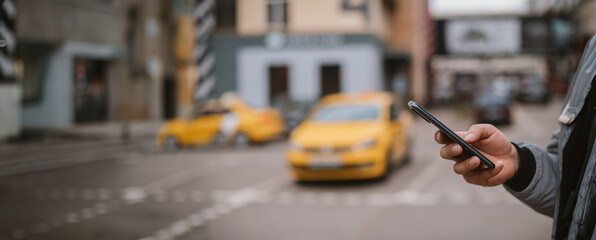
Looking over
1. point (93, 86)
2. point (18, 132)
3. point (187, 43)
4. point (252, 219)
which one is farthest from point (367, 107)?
point (187, 43)

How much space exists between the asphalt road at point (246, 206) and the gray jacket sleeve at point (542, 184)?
4329 millimetres

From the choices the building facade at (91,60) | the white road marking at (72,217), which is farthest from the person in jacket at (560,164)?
the building facade at (91,60)

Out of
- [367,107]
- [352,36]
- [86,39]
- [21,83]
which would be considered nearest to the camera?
[367,107]

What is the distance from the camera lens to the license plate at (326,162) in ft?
34.6

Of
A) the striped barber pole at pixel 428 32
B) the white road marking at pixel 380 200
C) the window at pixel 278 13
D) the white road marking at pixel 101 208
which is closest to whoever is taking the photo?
the white road marking at pixel 101 208

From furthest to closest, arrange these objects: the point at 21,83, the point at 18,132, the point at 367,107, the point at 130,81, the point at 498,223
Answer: the point at 130,81, the point at 21,83, the point at 18,132, the point at 367,107, the point at 498,223

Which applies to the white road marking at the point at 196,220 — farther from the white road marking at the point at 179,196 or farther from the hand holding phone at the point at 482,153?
the hand holding phone at the point at 482,153

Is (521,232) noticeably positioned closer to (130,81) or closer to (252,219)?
(252,219)

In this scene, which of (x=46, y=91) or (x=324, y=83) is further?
(x=324, y=83)

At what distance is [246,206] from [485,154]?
679 cm

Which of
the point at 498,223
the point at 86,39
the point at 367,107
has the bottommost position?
the point at 498,223

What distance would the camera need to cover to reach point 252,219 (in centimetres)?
786

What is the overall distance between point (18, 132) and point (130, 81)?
8409 mm

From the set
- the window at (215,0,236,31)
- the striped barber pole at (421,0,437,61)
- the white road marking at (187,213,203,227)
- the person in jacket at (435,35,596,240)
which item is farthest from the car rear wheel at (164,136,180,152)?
the striped barber pole at (421,0,437,61)
